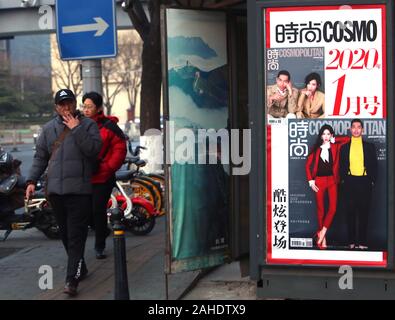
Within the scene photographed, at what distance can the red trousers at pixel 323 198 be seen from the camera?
201 inches

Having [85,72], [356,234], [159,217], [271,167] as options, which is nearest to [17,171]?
[85,72]

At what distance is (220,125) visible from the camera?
615 cm

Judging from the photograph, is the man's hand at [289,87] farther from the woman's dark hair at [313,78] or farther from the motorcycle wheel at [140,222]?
the motorcycle wheel at [140,222]

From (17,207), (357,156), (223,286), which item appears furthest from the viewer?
(17,207)

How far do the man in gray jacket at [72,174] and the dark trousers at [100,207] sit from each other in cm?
98

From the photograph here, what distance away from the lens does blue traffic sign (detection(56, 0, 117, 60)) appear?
20.4 feet

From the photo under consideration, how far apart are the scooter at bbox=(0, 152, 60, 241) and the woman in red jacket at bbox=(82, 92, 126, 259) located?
5.22ft

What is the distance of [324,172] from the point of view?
16.7ft

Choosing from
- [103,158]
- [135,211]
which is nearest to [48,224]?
[135,211]

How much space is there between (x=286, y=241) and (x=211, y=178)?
3.74 ft

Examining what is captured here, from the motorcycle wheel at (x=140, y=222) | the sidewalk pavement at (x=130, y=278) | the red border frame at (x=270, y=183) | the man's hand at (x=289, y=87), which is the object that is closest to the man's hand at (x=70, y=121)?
the sidewalk pavement at (x=130, y=278)

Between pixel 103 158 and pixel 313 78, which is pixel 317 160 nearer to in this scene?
pixel 313 78

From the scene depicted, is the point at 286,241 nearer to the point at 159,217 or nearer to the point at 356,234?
the point at 356,234

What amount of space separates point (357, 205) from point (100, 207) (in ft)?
10.1
